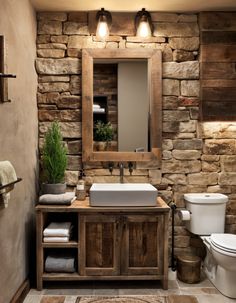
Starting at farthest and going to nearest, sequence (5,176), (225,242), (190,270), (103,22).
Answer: (103,22), (190,270), (225,242), (5,176)

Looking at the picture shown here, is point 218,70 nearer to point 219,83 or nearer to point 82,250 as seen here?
point 219,83

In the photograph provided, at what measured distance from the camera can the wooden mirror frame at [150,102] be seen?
3.38m

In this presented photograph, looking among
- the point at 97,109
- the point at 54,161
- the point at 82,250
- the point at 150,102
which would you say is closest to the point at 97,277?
the point at 82,250

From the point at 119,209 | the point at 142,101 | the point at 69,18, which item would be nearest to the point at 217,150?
the point at 142,101

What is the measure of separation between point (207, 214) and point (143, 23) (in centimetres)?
187

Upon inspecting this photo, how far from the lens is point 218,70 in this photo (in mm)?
3324

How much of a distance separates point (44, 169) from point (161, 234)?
1.28 metres

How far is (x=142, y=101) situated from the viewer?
11.2 feet

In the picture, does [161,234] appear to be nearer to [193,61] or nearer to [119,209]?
[119,209]

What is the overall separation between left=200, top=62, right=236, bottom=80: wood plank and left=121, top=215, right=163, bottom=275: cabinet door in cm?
142

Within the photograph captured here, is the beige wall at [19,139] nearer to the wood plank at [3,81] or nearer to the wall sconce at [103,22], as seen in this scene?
the wood plank at [3,81]

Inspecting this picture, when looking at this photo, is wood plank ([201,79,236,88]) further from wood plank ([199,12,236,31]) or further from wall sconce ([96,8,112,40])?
wall sconce ([96,8,112,40])

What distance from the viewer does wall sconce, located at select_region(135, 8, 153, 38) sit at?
3.26 metres

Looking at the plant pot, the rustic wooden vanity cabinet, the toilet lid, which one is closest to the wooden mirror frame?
the plant pot
